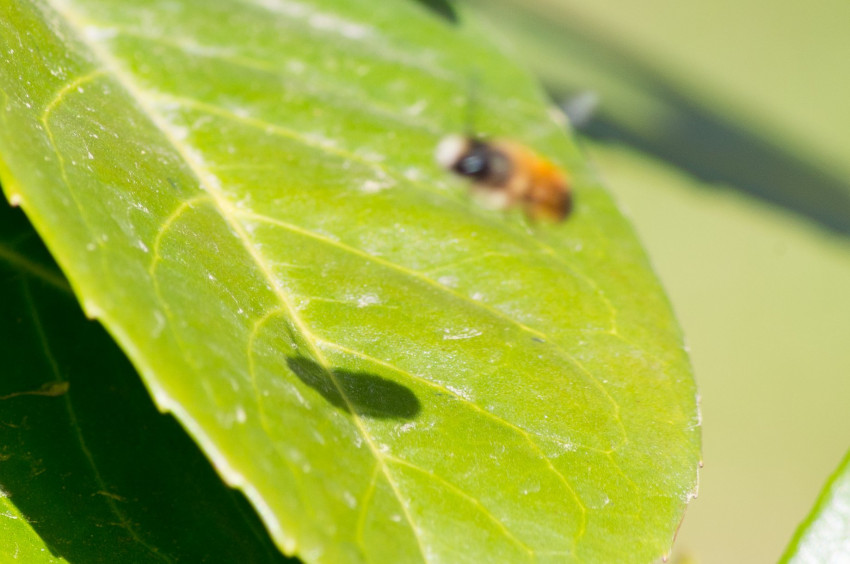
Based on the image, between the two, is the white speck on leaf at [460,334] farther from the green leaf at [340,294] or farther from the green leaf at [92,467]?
the green leaf at [92,467]

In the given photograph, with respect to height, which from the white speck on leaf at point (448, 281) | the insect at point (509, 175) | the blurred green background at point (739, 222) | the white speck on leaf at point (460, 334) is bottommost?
the blurred green background at point (739, 222)

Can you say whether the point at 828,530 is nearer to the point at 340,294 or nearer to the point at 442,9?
the point at 340,294

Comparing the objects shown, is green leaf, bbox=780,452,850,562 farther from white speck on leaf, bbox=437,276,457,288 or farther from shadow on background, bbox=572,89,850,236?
shadow on background, bbox=572,89,850,236

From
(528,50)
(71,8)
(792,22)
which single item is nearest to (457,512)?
(71,8)

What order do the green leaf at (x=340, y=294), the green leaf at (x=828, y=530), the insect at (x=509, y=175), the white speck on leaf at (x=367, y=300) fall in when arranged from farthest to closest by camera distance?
the insect at (x=509, y=175) → the white speck on leaf at (x=367, y=300) → the green leaf at (x=828, y=530) → the green leaf at (x=340, y=294)

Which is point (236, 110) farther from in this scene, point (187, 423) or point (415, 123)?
point (187, 423)

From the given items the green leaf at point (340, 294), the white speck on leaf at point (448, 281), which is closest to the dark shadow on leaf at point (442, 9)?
the green leaf at point (340, 294)

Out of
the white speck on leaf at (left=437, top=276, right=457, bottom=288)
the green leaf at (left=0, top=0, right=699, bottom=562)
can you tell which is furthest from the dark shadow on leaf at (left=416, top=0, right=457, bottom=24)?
the white speck on leaf at (left=437, top=276, right=457, bottom=288)
